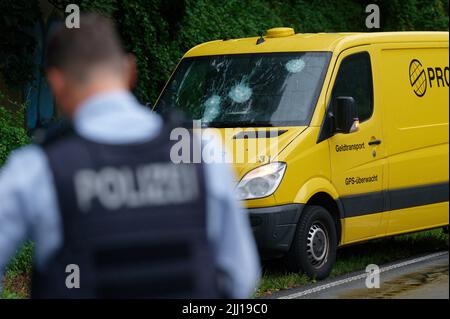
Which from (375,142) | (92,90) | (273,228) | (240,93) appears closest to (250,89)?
(240,93)

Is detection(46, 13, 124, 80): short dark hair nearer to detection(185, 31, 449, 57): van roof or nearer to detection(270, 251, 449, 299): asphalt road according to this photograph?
detection(270, 251, 449, 299): asphalt road

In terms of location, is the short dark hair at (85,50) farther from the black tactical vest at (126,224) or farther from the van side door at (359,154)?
the van side door at (359,154)

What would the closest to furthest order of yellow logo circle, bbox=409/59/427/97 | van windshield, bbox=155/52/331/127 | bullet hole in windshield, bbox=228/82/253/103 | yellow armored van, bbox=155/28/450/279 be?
yellow armored van, bbox=155/28/450/279, van windshield, bbox=155/52/331/127, bullet hole in windshield, bbox=228/82/253/103, yellow logo circle, bbox=409/59/427/97

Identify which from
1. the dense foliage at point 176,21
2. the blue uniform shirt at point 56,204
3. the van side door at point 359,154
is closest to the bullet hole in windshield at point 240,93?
the van side door at point 359,154

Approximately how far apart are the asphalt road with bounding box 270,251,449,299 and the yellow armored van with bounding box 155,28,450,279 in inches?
11.8

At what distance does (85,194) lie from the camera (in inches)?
113

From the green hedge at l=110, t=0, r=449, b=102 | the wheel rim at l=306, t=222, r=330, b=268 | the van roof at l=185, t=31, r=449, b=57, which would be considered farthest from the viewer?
the green hedge at l=110, t=0, r=449, b=102

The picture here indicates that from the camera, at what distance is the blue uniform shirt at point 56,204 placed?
2852 millimetres

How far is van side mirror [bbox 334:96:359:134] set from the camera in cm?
952

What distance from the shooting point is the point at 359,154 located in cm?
1002

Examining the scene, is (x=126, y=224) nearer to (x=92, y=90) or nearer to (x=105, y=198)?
(x=105, y=198)

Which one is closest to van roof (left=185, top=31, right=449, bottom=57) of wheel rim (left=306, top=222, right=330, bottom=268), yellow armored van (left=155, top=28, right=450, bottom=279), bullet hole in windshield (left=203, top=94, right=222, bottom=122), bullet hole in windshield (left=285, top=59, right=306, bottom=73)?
yellow armored van (left=155, top=28, right=450, bottom=279)

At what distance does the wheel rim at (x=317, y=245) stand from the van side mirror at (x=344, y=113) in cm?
88
